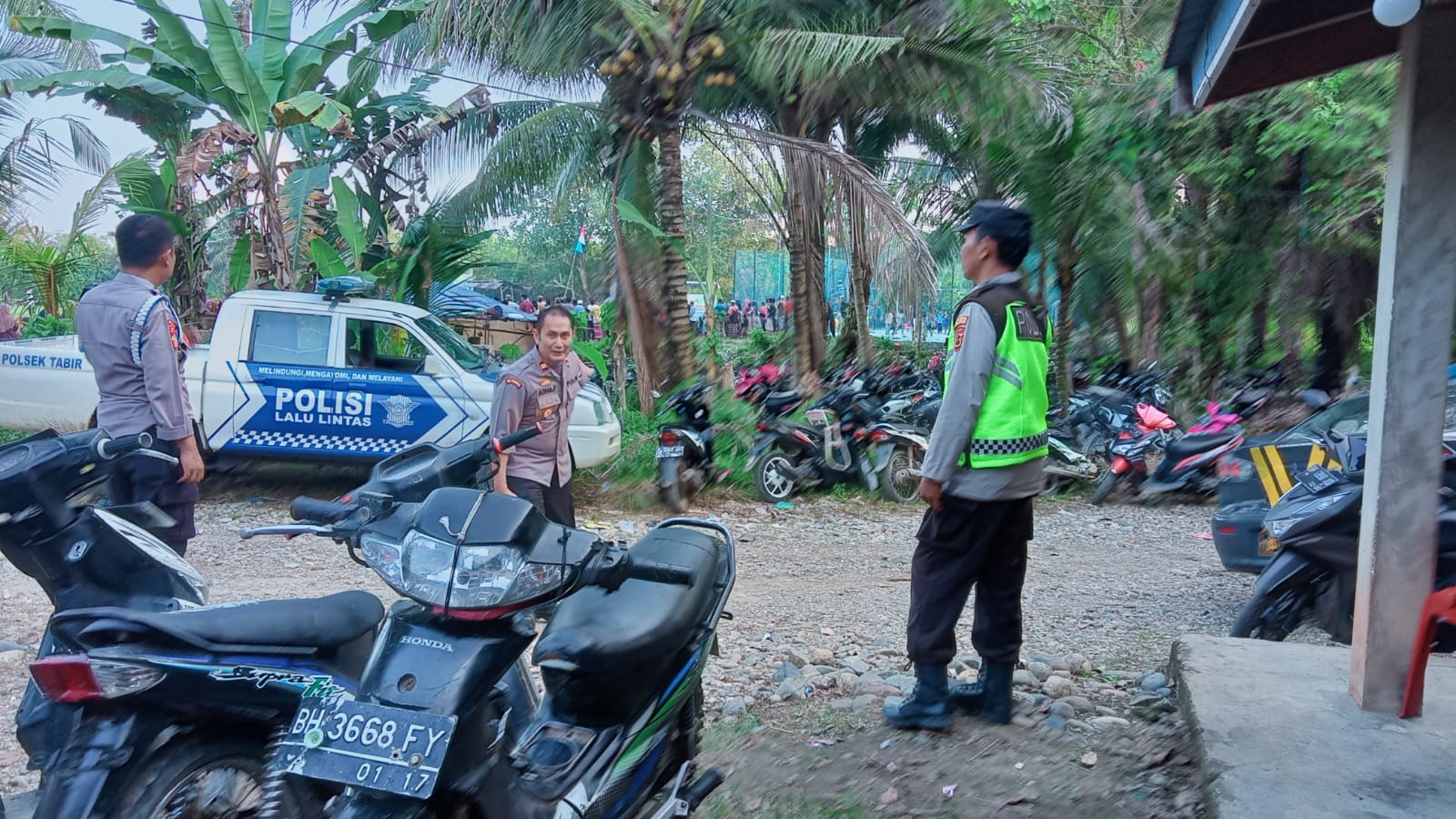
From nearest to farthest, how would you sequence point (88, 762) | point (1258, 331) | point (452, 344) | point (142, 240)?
point (88, 762), point (142, 240), point (452, 344), point (1258, 331)

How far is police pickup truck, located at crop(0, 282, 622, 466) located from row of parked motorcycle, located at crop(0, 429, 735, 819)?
5546 mm

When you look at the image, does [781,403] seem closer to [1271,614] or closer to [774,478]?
[774,478]

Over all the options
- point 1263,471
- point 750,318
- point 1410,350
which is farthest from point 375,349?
point 750,318

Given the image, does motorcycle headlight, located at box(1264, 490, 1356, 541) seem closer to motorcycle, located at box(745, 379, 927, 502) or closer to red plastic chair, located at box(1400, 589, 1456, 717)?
red plastic chair, located at box(1400, 589, 1456, 717)

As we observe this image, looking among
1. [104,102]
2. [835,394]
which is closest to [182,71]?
[104,102]

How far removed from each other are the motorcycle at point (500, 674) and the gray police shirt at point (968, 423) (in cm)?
97

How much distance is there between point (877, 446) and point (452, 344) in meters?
3.89

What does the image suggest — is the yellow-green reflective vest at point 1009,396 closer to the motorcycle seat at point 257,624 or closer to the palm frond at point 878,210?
the motorcycle seat at point 257,624

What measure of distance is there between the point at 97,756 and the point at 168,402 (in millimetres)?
1989

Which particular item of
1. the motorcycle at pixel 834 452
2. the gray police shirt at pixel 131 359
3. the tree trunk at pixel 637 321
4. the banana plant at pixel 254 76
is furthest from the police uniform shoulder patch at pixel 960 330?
the banana plant at pixel 254 76

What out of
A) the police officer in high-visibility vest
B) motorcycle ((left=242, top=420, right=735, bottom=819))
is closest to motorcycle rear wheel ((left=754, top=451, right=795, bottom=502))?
the police officer in high-visibility vest

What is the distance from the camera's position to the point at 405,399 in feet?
28.5

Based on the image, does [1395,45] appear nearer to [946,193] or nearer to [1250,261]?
[1250,261]

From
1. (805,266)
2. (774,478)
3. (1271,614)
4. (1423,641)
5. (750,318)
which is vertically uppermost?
(805,266)
